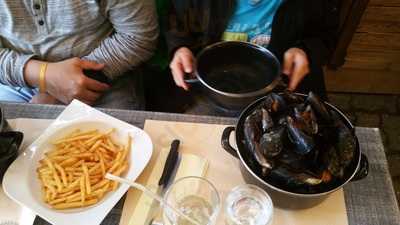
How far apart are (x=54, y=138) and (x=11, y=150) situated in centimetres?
9

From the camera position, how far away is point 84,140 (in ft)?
2.65

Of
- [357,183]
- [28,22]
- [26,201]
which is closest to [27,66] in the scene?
[28,22]

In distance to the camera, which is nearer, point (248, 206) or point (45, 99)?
point (248, 206)

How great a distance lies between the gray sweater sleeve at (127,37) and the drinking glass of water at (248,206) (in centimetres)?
56

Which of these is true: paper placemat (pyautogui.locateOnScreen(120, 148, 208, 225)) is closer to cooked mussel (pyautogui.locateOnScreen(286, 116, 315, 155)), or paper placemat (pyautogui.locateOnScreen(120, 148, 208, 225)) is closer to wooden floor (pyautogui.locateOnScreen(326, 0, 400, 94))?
cooked mussel (pyautogui.locateOnScreen(286, 116, 315, 155))

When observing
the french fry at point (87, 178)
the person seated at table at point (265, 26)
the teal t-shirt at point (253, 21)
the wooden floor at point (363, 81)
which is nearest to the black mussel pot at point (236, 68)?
the person seated at table at point (265, 26)

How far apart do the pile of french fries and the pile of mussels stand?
279mm

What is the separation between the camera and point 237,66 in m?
0.96

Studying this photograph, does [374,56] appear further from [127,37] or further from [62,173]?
[62,173]

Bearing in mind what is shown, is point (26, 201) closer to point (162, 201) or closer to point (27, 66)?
point (162, 201)

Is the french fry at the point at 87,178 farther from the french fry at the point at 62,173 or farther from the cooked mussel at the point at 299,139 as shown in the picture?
the cooked mussel at the point at 299,139

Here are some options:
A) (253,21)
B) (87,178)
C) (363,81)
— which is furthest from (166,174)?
(363,81)

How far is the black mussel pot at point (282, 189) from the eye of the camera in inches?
24.9

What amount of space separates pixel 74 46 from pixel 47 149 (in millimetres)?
397
